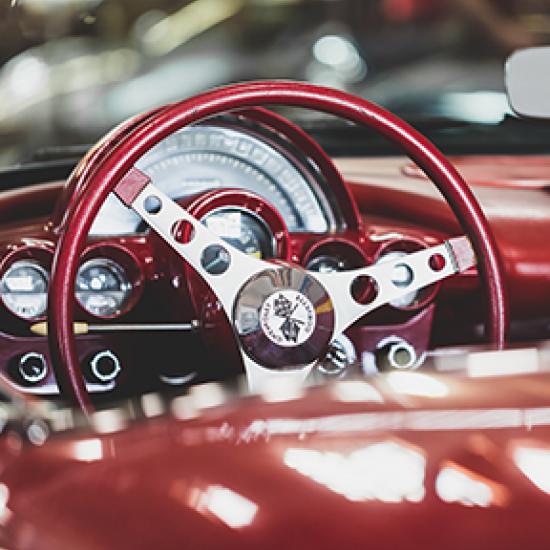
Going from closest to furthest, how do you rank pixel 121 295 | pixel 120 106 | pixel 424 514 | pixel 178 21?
pixel 424 514 → pixel 121 295 → pixel 120 106 → pixel 178 21

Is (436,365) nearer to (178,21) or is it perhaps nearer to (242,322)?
(242,322)

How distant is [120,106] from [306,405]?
1703 mm

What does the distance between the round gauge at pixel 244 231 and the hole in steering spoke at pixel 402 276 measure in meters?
0.17

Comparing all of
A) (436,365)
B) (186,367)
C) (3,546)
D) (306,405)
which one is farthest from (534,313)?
(3,546)

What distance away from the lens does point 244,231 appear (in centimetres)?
155

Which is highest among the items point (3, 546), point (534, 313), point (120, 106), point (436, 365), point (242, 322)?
point (120, 106)

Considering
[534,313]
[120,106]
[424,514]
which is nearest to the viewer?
[424,514]

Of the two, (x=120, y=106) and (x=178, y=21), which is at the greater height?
(x=178, y=21)

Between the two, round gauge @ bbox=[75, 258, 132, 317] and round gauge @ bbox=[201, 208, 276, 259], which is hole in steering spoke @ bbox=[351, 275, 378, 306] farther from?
round gauge @ bbox=[75, 258, 132, 317]

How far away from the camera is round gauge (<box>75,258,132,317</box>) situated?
1544 mm

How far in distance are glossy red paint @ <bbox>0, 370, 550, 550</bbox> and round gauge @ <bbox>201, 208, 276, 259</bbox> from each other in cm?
65

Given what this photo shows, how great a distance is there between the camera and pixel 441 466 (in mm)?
802

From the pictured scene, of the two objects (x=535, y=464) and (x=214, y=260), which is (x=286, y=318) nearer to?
(x=214, y=260)

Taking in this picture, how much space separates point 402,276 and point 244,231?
224 mm
